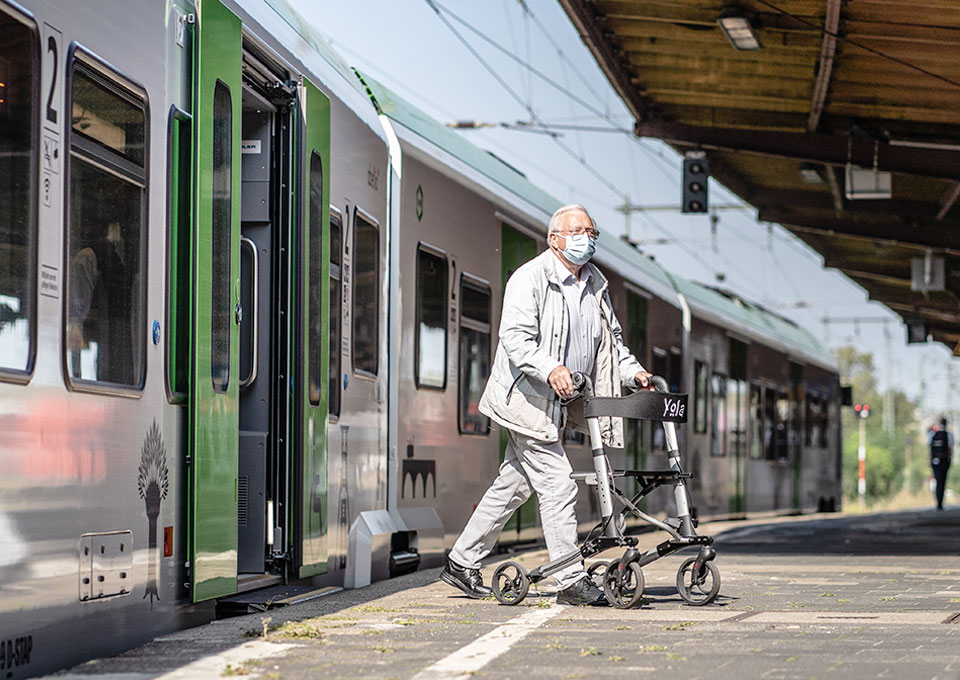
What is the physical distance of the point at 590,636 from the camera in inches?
248

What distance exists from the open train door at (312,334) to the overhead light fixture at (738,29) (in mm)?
6999

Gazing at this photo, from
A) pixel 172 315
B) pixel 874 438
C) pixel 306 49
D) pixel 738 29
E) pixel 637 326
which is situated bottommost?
pixel 874 438

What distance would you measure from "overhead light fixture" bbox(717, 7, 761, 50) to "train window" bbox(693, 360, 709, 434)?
19.2 ft

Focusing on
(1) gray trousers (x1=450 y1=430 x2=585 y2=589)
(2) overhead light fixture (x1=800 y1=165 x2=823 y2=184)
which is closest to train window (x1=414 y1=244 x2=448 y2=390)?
(1) gray trousers (x1=450 y1=430 x2=585 y2=589)

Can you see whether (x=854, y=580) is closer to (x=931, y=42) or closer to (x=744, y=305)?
(x=931, y=42)

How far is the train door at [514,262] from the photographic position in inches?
480

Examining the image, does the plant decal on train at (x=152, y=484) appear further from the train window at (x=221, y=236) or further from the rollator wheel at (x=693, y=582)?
the rollator wheel at (x=693, y=582)

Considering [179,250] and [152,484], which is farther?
[179,250]

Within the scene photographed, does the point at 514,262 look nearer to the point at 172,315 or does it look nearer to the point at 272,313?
the point at 272,313

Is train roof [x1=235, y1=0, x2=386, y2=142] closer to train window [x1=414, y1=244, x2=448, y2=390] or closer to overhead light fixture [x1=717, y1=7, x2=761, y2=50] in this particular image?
train window [x1=414, y1=244, x2=448, y2=390]

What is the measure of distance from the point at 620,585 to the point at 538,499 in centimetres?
68

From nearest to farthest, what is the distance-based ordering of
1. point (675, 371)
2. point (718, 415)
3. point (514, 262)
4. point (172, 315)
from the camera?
point (172, 315) < point (514, 262) < point (675, 371) < point (718, 415)

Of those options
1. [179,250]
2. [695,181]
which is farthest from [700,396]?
[179,250]

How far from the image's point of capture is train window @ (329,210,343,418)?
847 cm
